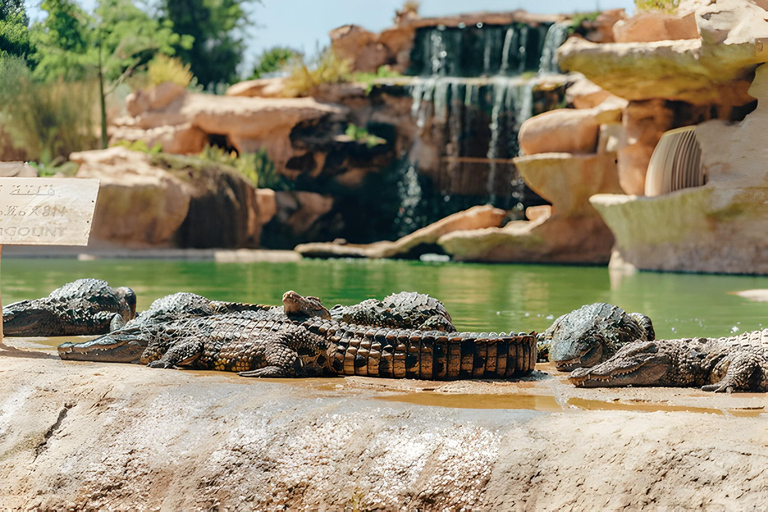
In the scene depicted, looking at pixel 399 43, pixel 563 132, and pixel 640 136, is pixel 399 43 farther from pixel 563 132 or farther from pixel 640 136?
pixel 640 136

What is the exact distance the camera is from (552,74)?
74.3ft

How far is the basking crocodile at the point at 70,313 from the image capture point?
5762 mm

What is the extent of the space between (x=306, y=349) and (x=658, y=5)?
12.1m

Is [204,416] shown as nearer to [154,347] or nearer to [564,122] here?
[154,347]

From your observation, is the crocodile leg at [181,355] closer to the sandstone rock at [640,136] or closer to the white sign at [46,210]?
the white sign at [46,210]

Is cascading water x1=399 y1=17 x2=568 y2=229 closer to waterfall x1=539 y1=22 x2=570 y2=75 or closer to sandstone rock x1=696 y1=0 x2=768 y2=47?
waterfall x1=539 y1=22 x2=570 y2=75

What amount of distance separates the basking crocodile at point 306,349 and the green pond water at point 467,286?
2325 millimetres

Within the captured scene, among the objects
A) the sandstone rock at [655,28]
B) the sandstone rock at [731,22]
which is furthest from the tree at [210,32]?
the sandstone rock at [731,22]

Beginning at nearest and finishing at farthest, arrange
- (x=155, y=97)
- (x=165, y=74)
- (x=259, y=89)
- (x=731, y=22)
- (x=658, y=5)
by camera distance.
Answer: (x=731, y=22) < (x=658, y=5) < (x=155, y=97) < (x=165, y=74) < (x=259, y=89)

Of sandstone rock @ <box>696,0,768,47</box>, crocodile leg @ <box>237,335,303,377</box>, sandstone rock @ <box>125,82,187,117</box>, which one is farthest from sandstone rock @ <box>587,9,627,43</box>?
crocodile leg @ <box>237,335,303,377</box>

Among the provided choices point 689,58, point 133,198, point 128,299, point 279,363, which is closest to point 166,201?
point 133,198

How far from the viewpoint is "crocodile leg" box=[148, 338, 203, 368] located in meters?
4.36

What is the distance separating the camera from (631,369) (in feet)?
13.5

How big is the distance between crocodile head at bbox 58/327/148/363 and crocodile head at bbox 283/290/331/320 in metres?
0.83
